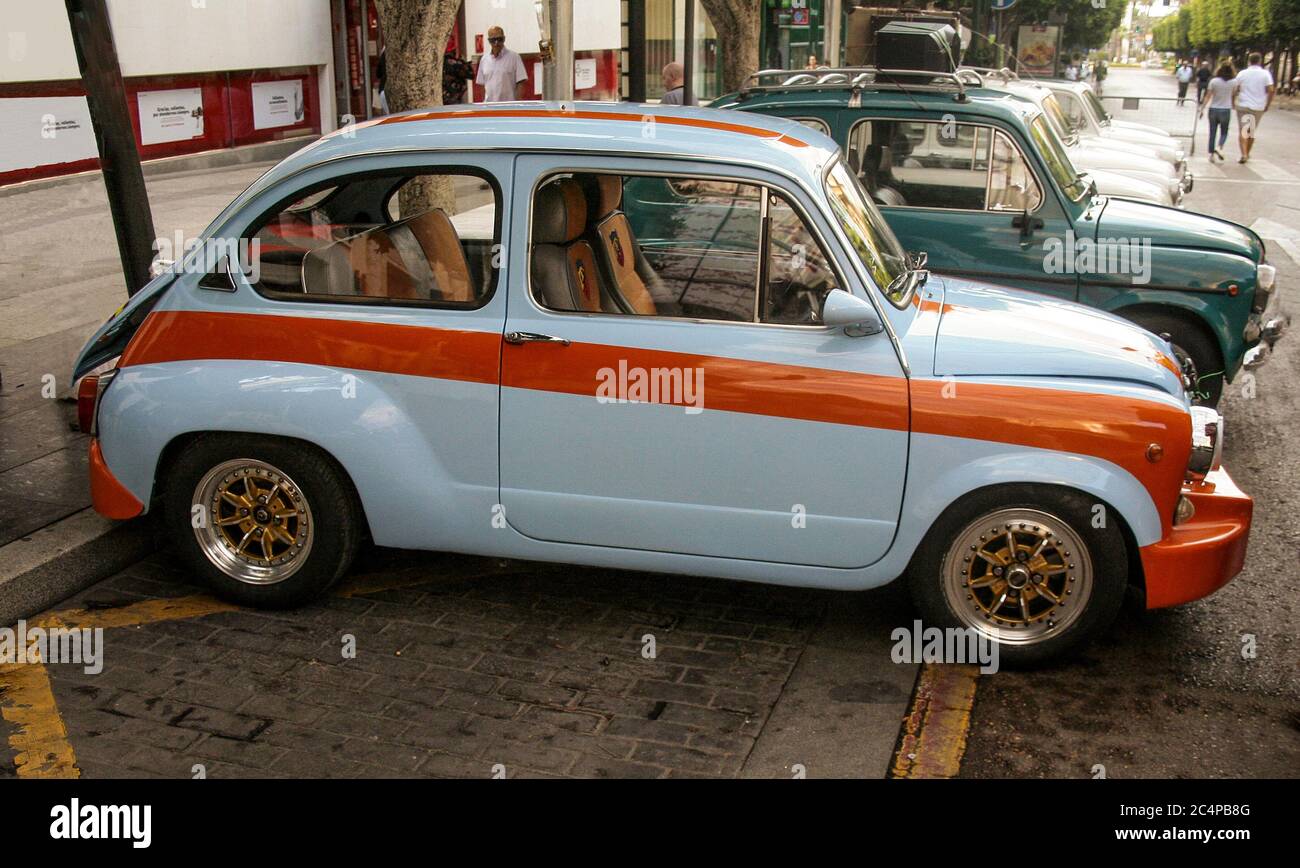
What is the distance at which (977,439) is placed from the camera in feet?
14.8

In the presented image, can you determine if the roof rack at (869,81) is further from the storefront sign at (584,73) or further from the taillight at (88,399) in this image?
the storefront sign at (584,73)

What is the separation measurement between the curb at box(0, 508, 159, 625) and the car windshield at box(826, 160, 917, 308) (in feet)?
11.0

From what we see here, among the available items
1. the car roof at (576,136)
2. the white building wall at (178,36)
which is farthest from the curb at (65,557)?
the white building wall at (178,36)

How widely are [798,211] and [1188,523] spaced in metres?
1.82

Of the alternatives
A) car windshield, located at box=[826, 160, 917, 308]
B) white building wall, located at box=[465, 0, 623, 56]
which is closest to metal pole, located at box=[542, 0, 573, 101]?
car windshield, located at box=[826, 160, 917, 308]

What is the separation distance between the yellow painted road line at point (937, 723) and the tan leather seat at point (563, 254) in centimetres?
183

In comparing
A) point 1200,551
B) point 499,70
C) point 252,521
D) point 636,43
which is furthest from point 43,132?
point 1200,551

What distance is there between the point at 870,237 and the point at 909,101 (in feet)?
10.6

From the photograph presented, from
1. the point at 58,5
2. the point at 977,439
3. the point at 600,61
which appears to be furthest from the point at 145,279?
the point at 600,61

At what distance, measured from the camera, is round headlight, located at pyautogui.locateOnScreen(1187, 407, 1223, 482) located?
15.2 feet

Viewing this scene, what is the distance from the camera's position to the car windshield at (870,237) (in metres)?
4.80

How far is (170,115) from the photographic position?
55.5 feet

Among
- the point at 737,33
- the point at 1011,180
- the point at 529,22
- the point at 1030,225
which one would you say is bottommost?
the point at 1030,225

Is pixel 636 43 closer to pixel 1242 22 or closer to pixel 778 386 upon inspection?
pixel 778 386
